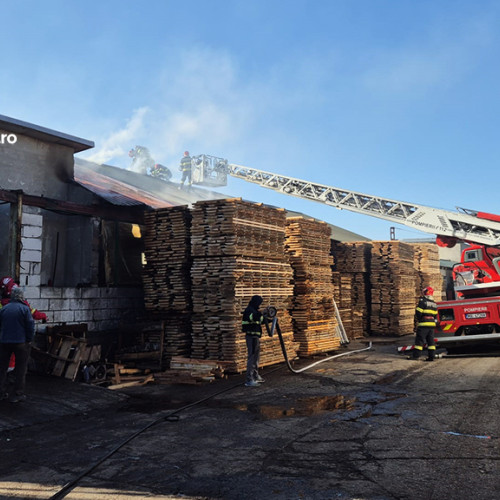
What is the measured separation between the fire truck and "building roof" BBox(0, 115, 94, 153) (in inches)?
426

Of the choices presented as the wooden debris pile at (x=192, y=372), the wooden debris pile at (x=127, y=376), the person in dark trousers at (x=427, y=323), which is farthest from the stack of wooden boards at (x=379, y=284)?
the wooden debris pile at (x=127, y=376)

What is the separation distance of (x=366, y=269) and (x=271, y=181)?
7.79 meters

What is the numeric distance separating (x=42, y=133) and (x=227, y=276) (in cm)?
628

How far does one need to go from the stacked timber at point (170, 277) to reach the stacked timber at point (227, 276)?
364 mm

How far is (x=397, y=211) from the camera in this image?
18828 millimetres

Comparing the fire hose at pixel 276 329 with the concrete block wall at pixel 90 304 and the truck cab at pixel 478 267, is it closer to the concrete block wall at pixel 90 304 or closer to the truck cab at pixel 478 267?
the concrete block wall at pixel 90 304

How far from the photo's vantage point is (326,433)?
19.8 feet

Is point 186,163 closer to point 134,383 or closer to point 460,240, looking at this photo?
point 460,240

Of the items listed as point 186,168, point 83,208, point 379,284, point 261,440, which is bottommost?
point 261,440

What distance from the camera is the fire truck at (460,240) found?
12500 millimetres

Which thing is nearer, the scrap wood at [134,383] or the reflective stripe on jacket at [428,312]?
the scrap wood at [134,383]

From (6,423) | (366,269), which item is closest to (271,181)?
(366,269)

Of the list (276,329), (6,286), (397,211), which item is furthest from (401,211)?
(6,286)

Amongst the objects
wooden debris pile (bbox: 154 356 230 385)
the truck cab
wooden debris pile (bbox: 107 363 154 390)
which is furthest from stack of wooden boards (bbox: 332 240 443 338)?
wooden debris pile (bbox: 107 363 154 390)
